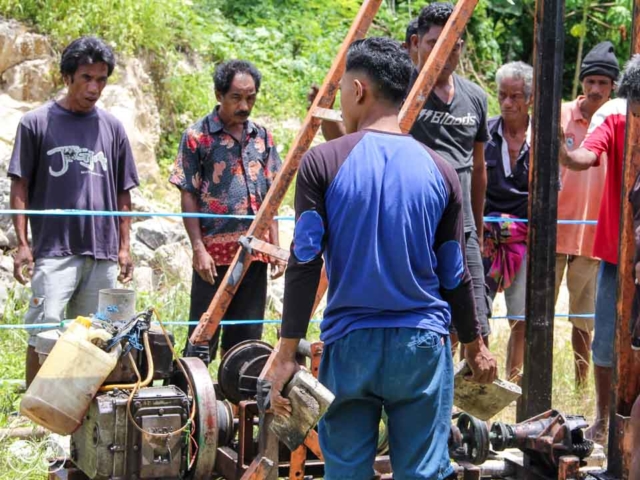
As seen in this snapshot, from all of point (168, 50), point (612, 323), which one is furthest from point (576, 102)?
point (168, 50)

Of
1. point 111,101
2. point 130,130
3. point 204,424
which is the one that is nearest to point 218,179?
point 204,424

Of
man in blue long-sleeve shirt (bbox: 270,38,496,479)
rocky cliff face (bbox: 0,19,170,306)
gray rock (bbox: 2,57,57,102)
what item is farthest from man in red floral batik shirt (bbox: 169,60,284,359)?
gray rock (bbox: 2,57,57,102)

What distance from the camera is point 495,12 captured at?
1443 centimetres

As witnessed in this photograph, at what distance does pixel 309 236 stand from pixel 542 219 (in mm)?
1971

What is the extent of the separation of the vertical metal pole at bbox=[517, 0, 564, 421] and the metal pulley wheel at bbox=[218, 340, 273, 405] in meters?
1.37

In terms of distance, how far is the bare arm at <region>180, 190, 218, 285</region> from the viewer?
6.10m

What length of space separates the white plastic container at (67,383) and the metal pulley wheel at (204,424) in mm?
401

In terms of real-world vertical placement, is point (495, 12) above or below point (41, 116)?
above

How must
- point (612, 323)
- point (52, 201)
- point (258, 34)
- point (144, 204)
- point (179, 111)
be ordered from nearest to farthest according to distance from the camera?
point (612, 323) → point (52, 201) → point (144, 204) → point (179, 111) → point (258, 34)

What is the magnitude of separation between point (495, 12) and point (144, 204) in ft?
24.1

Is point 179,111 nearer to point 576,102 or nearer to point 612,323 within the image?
point 576,102

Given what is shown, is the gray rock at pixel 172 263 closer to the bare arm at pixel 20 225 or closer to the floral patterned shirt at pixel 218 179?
the floral patterned shirt at pixel 218 179

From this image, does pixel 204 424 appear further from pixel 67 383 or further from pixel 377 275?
pixel 377 275

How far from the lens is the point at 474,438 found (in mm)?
4762
